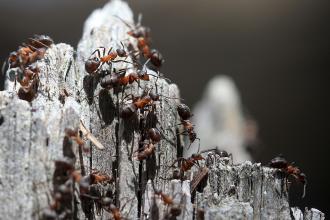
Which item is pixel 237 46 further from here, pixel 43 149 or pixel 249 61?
pixel 43 149

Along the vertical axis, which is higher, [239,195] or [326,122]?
[326,122]

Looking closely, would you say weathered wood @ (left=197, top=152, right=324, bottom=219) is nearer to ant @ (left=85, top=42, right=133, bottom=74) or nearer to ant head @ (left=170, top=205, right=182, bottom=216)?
ant head @ (left=170, top=205, right=182, bottom=216)

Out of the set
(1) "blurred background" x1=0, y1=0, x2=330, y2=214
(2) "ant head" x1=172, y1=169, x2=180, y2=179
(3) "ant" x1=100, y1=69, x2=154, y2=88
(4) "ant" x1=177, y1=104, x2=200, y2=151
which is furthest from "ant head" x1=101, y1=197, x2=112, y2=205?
(1) "blurred background" x1=0, y1=0, x2=330, y2=214

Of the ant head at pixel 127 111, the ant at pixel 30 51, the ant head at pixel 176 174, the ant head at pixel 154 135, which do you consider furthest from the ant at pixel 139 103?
the ant at pixel 30 51

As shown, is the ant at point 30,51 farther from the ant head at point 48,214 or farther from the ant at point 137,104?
the ant head at point 48,214

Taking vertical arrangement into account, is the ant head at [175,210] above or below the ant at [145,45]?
below

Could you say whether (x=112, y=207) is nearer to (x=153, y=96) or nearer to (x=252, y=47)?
(x=153, y=96)

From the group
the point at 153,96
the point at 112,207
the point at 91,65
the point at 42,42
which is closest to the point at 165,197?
the point at 112,207

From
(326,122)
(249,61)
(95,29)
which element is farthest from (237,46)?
(95,29)

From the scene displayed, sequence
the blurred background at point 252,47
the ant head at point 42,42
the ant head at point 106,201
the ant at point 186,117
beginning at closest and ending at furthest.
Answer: the ant head at point 106,201 < the ant at point 186,117 < the ant head at point 42,42 < the blurred background at point 252,47
